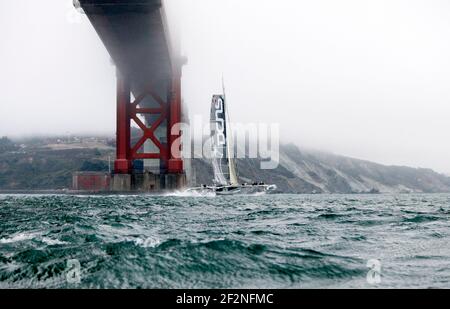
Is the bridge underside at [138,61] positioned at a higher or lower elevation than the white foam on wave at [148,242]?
higher

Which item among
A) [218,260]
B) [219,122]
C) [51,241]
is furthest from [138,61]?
[218,260]

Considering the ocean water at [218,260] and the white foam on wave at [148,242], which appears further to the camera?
the white foam on wave at [148,242]

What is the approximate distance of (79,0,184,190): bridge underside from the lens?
44000mm

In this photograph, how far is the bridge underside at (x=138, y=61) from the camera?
144 feet

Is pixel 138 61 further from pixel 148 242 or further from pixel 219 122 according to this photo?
pixel 148 242

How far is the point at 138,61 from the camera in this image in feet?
190

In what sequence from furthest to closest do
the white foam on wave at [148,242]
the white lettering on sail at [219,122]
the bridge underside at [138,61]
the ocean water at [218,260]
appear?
the white lettering on sail at [219,122]
the bridge underside at [138,61]
the white foam on wave at [148,242]
the ocean water at [218,260]

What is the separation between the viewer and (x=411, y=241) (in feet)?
38.9

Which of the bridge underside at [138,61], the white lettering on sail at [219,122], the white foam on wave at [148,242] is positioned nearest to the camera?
the white foam on wave at [148,242]

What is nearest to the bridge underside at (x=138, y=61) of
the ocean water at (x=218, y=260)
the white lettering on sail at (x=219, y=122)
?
the white lettering on sail at (x=219, y=122)

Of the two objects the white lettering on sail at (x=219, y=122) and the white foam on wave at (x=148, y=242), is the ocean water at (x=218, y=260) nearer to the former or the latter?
the white foam on wave at (x=148, y=242)

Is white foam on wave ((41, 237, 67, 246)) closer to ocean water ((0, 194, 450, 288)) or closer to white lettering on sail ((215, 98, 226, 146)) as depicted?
ocean water ((0, 194, 450, 288))
